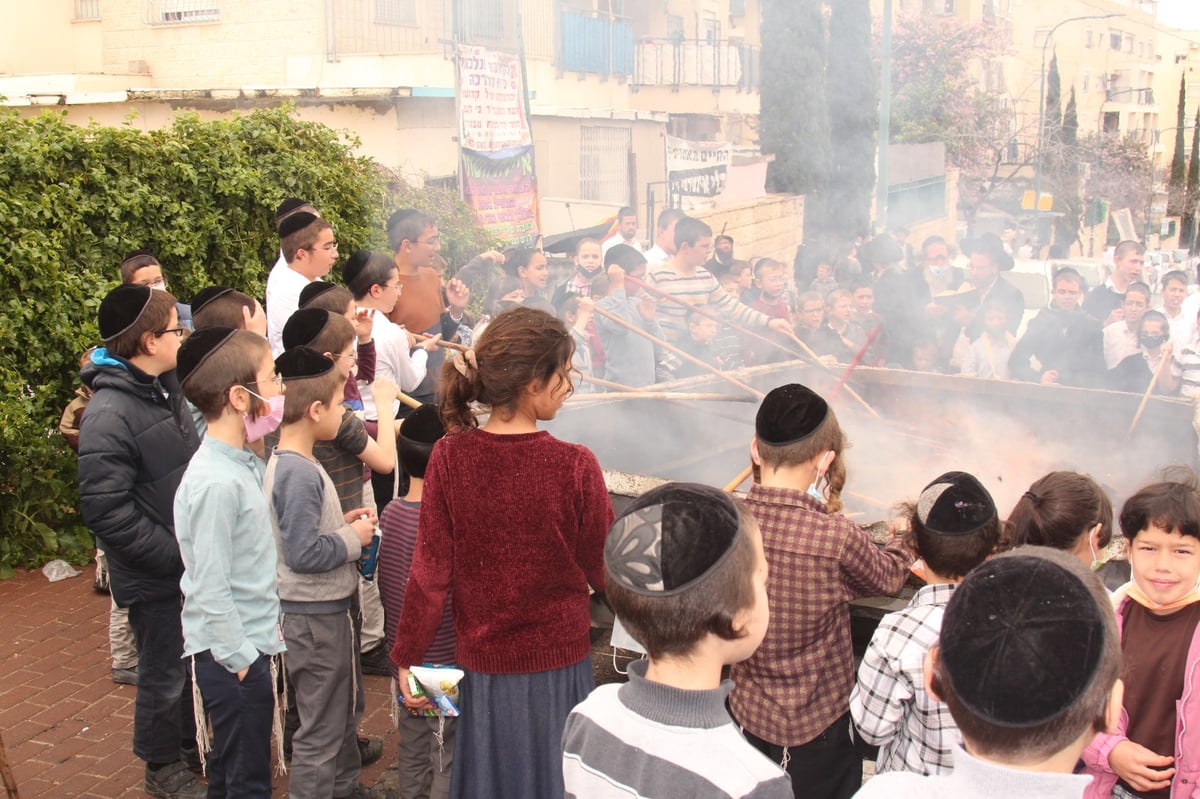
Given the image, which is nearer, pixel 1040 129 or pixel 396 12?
pixel 1040 129

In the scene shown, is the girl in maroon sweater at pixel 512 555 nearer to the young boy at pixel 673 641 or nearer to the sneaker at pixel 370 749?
the young boy at pixel 673 641

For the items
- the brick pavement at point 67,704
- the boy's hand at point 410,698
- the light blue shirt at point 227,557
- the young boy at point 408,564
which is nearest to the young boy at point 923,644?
the boy's hand at point 410,698

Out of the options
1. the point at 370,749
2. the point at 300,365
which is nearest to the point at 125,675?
the point at 370,749

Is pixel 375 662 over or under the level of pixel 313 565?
under

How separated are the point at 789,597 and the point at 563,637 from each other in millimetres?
565


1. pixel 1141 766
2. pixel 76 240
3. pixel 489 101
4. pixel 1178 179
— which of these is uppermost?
pixel 489 101

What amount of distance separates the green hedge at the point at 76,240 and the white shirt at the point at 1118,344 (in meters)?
5.60

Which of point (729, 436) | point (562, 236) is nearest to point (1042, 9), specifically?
point (562, 236)

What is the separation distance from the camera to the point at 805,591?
2.56 metres

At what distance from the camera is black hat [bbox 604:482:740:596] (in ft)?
5.57

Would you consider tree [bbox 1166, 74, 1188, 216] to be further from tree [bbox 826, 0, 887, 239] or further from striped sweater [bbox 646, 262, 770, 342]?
striped sweater [bbox 646, 262, 770, 342]

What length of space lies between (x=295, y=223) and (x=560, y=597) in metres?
2.81

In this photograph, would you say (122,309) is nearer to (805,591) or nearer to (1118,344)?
(805,591)

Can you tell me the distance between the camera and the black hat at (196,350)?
3018mm
